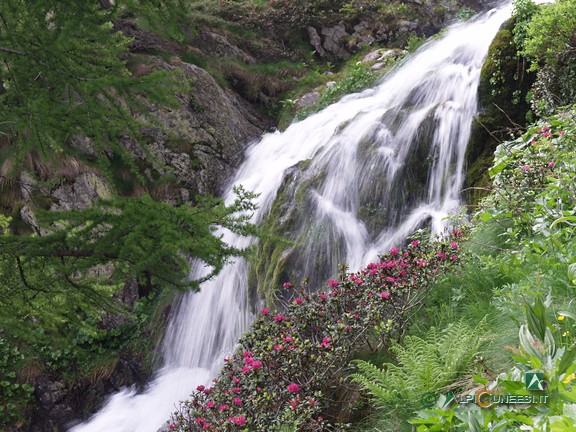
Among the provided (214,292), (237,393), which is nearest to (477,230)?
(237,393)

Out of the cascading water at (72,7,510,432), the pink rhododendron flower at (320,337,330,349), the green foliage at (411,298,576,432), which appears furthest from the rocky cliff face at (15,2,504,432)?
the green foliage at (411,298,576,432)

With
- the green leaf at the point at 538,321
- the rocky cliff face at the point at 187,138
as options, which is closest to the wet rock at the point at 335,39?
the rocky cliff face at the point at 187,138

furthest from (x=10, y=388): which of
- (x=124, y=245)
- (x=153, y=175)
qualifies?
(x=124, y=245)

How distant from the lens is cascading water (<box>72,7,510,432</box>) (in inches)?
232

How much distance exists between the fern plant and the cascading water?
8.60 ft

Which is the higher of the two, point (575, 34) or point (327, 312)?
point (575, 34)

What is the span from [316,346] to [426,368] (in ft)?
3.21

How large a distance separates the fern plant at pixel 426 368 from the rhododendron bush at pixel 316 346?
0.41 m

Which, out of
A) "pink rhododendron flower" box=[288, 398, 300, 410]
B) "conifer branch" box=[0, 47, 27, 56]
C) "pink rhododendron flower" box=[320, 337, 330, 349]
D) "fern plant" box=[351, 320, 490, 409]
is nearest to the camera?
"fern plant" box=[351, 320, 490, 409]

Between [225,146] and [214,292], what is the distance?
14.1ft

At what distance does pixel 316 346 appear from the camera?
3336 mm

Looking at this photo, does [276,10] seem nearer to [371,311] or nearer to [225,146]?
[225,146]

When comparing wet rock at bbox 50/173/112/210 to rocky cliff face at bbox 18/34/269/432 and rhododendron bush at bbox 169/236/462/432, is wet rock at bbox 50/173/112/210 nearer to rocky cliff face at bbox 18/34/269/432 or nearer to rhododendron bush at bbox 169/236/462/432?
rocky cliff face at bbox 18/34/269/432

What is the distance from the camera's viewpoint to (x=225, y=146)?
10.3 meters
